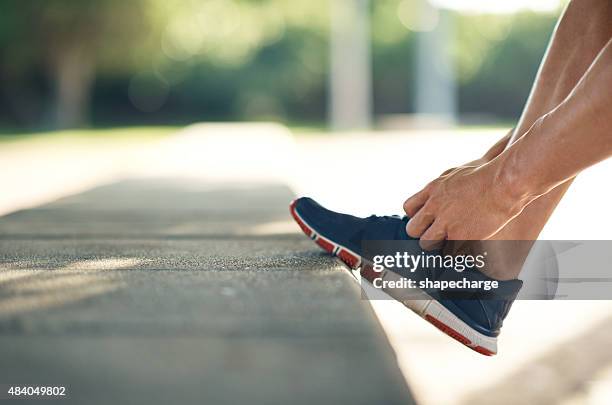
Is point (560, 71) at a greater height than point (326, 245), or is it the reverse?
point (560, 71)

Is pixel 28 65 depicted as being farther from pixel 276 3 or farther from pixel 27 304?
pixel 27 304

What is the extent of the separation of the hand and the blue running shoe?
61mm

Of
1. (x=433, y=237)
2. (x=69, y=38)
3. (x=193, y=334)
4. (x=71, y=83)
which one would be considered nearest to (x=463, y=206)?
(x=433, y=237)

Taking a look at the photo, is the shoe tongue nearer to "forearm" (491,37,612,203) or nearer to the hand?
the hand

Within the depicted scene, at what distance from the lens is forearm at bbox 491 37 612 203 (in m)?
1.16

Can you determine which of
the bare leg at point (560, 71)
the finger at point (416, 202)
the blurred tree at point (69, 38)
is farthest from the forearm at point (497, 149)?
the blurred tree at point (69, 38)

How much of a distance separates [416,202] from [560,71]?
A: 404 mm

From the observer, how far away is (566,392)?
1.86 meters

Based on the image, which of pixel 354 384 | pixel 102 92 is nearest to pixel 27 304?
pixel 354 384

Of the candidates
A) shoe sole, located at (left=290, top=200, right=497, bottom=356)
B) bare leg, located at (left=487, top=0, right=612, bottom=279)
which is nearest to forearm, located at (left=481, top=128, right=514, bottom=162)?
bare leg, located at (left=487, top=0, right=612, bottom=279)

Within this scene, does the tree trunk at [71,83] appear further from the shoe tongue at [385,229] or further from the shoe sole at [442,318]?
the shoe sole at [442,318]

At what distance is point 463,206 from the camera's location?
1359 millimetres

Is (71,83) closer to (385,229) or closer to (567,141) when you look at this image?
(385,229)

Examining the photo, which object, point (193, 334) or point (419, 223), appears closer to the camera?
point (193, 334)
